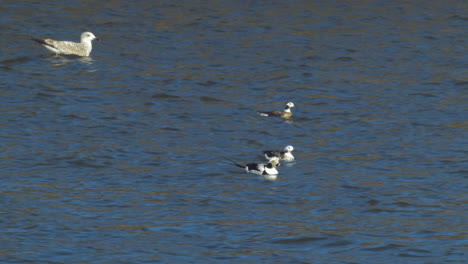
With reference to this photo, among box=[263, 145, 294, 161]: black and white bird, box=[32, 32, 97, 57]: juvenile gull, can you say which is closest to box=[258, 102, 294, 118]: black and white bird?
box=[263, 145, 294, 161]: black and white bird

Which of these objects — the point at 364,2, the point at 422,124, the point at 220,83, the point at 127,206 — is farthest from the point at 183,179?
the point at 364,2

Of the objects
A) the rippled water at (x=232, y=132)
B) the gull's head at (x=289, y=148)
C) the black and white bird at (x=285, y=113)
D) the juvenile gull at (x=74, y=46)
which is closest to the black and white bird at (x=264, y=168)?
the rippled water at (x=232, y=132)

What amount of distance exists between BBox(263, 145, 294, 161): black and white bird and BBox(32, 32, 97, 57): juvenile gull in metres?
9.33

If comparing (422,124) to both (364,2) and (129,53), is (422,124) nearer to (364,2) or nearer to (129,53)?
(129,53)

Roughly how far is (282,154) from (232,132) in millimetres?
2284

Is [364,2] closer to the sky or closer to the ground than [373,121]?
closer to the sky

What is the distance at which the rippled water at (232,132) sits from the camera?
1455 centimetres

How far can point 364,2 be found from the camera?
1286 inches

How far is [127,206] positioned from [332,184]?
335cm

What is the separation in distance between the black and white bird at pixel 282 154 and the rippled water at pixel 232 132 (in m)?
0.20

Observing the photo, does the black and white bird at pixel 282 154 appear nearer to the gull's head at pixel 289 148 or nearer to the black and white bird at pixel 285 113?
the gull's head at pixel 289 148

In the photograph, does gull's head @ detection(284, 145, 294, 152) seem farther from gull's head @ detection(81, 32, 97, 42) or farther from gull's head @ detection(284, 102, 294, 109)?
gull's head @ detection(81, 32, 97, 42)

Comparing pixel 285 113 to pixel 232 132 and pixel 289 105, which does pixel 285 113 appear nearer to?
pixel 289 105

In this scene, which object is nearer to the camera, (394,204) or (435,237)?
(435,237)
